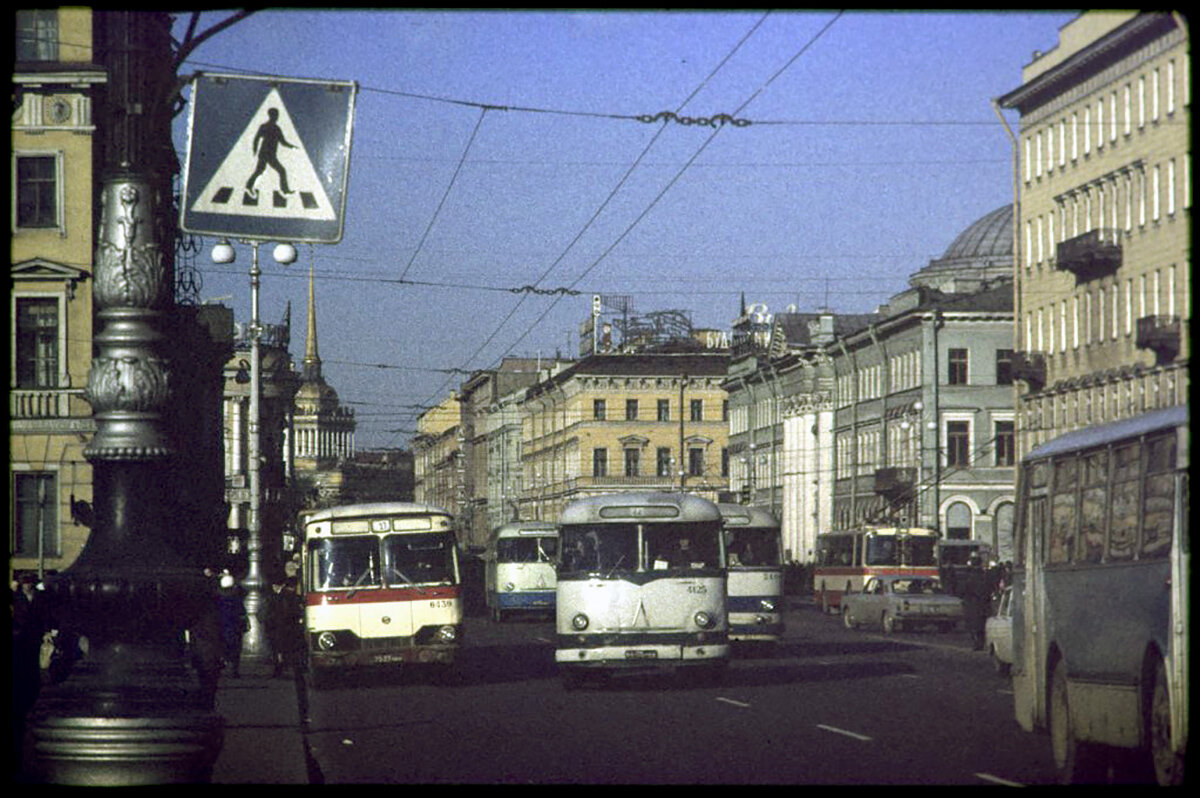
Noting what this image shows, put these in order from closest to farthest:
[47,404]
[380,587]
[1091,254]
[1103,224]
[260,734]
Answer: [260,734]
[380,587]
[47,404]
[1091,254]
[1103,224]

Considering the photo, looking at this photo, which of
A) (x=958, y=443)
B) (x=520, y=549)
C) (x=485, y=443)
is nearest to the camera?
(x=520, y=549)

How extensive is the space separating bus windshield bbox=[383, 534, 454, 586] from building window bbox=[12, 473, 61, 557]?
18288 millimetres

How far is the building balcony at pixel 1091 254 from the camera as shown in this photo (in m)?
65.8

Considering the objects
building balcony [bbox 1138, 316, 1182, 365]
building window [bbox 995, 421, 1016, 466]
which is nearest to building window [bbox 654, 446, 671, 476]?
building window [bbox 995, 421, 1016, 466]

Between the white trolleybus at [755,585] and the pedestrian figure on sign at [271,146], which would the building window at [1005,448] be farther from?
the pedestrian figure on sign at [271,146]

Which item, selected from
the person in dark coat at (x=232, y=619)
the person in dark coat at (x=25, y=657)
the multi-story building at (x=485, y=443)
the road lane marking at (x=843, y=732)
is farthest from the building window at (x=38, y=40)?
the multi-story building at (x=485, y=443)

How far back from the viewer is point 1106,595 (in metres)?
14.7

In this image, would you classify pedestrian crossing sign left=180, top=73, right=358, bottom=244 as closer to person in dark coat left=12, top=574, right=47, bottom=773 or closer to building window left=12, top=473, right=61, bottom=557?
person in dark coat left=12, top=574, right=47, bottom=773

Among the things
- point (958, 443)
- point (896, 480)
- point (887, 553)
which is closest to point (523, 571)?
point (887, 553)

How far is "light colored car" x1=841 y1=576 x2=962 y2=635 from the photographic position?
158ft

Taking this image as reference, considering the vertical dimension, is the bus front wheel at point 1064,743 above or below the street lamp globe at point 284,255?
below

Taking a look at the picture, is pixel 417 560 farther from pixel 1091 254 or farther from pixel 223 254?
pixel 1091 254

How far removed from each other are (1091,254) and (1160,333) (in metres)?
7.20

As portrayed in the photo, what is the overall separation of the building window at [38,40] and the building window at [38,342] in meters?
5.31
